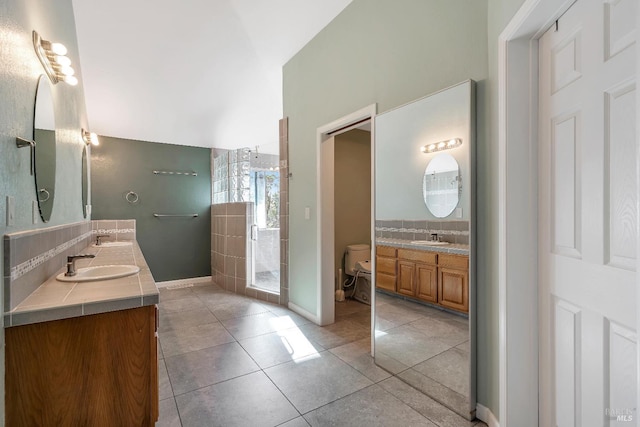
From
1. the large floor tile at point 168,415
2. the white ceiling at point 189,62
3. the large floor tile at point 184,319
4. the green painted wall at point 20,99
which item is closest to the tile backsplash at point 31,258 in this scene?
the green painted wall at point 20,99

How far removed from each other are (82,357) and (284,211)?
8.44 ft

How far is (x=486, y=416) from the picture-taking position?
1604mm

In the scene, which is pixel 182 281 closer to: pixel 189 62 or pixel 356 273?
pixel 356 273

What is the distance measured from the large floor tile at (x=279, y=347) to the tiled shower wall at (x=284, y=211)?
2.59 ft

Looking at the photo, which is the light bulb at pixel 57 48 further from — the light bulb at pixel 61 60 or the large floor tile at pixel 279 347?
the large floor tile at pixel 279 347

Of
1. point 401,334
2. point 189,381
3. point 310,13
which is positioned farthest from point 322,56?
point 189,381

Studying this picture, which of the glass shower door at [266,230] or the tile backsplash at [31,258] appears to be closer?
the tile backsplash at [31,258]

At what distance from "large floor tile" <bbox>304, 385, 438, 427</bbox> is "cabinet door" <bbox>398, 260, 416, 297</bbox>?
2.22ft

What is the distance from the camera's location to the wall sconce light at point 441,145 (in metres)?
1.71

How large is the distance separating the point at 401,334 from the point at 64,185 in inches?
103

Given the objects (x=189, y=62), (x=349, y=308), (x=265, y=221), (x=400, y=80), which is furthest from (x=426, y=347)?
(x=189, y=62)

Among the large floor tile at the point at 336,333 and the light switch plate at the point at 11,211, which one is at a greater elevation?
the light switch plate at the point at 11,211

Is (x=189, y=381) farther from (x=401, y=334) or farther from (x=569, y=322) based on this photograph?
(x=569, y=322)

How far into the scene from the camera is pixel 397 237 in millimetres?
2131
